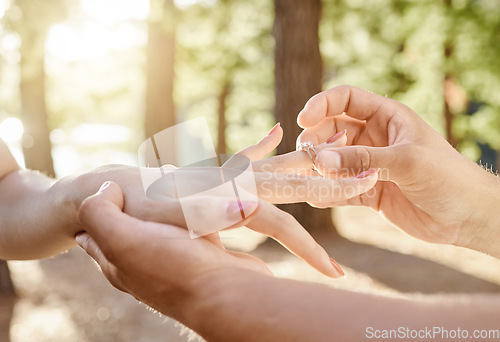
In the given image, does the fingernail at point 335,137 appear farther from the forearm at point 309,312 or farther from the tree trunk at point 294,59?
the tree trunk at point 294,59

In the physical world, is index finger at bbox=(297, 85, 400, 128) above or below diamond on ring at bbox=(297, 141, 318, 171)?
above

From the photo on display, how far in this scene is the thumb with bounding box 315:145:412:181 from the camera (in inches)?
72.4

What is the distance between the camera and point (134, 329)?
390cm

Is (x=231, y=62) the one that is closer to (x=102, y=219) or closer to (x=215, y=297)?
(x=102, y=219)

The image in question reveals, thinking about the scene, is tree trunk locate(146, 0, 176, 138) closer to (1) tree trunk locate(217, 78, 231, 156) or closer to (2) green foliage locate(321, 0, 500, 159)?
(2) green foliage locate(321, 0, 500, 159)

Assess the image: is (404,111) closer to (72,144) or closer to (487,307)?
(487,307)


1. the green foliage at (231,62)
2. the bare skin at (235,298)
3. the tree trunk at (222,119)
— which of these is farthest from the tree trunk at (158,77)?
the tree trunk at (222,119)

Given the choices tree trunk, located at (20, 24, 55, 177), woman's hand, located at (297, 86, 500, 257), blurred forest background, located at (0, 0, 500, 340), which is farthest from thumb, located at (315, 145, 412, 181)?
tree trunk, located at (20, 24, 55, 177)

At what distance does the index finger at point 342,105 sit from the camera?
220 centimetres

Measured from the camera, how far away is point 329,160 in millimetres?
1899

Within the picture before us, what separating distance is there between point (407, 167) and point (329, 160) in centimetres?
35

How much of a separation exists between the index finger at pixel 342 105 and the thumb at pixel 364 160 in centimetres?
31

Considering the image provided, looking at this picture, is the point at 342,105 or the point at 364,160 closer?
the point at 364,160

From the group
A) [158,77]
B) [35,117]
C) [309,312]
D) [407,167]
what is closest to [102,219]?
[309,312]
